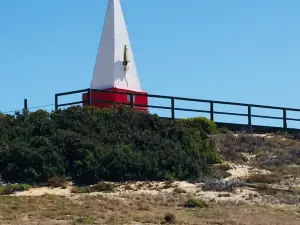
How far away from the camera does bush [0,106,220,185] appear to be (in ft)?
69.8

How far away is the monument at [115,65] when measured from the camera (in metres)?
31.1

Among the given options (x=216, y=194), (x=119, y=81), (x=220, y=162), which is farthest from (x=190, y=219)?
(x=119, y=81)

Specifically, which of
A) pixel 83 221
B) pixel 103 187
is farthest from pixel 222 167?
pixel 83 221

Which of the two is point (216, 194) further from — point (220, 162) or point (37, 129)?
point (37, 129)

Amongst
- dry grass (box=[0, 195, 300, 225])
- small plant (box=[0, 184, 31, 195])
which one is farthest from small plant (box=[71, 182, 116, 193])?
small plant (box=[0, 184, 31, 195])

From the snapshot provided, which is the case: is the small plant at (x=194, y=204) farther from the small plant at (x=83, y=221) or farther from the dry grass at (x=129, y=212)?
the small plant at (x=83, y=221)

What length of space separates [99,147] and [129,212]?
582cm

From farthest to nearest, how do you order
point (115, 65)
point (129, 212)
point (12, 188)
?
point (115, 65) < point (12, 188) < point (129, 212)

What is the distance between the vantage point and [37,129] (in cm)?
2384

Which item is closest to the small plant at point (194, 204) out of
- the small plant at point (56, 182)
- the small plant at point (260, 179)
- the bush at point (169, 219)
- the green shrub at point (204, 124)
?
A: the bush at point (169, 219)

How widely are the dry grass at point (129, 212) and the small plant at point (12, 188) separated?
2.79 ft

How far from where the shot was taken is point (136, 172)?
70.5ft

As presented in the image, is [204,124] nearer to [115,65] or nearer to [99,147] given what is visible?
[115,65]

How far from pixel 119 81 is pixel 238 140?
6.73 metres
